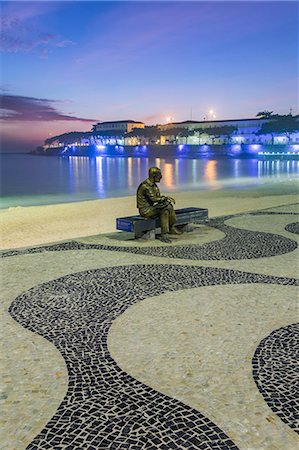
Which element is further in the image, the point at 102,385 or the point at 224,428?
the point at 102,385

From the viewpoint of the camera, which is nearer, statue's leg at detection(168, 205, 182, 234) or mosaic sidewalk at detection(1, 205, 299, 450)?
mosaic sidewalk at detection(1, 205, 299, 450)

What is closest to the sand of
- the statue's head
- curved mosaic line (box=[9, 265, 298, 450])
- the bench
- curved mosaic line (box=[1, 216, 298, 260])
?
curved mosaic line (box=[1, 216, 298, 260])

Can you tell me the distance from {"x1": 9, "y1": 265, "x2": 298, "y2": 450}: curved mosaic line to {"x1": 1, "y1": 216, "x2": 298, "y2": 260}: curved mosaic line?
3.53 ft

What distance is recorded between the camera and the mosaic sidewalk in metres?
2.89

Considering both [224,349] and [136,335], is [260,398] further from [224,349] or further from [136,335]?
[136,335]

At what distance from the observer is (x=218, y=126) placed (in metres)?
117

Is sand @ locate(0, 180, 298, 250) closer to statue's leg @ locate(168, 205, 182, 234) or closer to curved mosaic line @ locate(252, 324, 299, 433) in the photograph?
statue's leg @ locate(168, 205, 182, 234)

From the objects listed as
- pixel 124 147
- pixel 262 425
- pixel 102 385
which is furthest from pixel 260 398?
pixel 124 147

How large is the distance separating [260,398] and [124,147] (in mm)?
133736

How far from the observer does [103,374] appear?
11.8 feet

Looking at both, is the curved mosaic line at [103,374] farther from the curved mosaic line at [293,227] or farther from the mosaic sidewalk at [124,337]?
the curved mosaic line at [293,227]

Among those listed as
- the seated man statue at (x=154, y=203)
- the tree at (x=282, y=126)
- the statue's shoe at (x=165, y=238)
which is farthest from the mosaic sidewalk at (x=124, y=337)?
the tree at (x=282, y=126)

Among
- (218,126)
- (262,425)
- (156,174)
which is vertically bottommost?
(262,425)

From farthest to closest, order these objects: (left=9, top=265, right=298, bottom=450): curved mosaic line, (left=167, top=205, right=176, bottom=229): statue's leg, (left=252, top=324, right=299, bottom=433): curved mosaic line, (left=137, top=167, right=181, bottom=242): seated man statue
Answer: (left=167, top=205, right=176, bottom=229): statue's leg, (left=137, top=167, right=181, bottom=242): seated man statue, (left=252, top=324, right=299, bottom=433): curved mosaic line, (left=9, top=265, right=298, bottom=450): curved mosaic line
